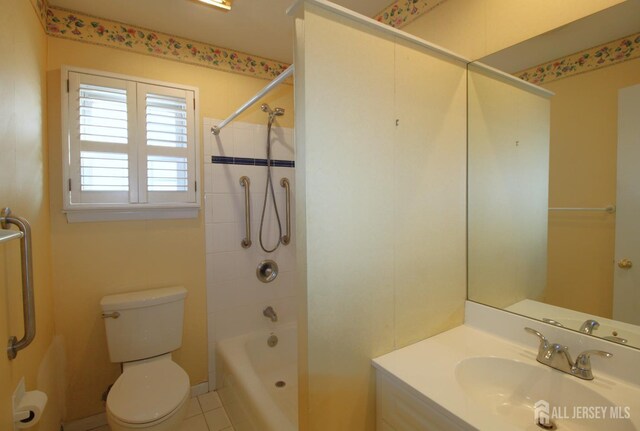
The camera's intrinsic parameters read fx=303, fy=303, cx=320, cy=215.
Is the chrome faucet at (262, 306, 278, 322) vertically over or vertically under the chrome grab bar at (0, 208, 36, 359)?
under

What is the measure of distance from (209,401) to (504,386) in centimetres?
199

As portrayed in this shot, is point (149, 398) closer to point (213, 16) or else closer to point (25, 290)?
point (25, 290)

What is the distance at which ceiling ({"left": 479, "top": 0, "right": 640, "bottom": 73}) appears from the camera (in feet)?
3.44

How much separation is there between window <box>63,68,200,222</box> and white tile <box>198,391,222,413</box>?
1365mm

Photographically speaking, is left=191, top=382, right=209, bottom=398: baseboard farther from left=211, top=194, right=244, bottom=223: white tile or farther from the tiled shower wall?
left=211, top=194, right=244, bottom=223: white tile

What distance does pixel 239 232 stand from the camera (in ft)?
7.93

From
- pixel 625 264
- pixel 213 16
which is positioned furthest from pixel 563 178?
pixel 213 16

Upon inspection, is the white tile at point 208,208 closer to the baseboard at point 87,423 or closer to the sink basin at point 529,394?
the baseboard at point 87,423

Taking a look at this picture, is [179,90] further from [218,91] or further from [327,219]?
[327,219]

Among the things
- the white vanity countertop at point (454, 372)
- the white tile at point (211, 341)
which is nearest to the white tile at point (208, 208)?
the white tile at point (211, 341)

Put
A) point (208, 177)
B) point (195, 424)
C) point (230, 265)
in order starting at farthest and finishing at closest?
point (230, 265) → point (208, 177) → point (195, 424)

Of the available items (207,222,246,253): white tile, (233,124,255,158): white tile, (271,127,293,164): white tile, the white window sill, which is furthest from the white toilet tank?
(271,127,293,164): white tile

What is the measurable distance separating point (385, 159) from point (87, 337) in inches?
85.6

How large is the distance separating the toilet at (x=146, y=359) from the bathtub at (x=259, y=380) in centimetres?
31
